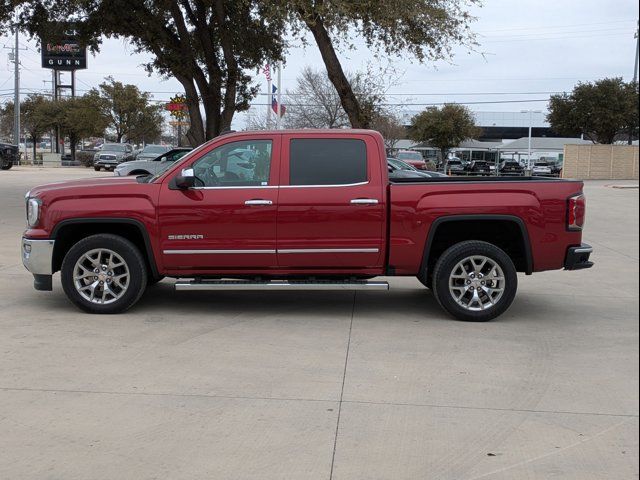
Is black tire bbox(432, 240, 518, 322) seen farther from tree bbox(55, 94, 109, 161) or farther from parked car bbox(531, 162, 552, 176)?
tree bbox(55, 94, 109, 161)

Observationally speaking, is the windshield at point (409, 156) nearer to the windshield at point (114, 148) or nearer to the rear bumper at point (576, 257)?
the windshield at point (114, 148)

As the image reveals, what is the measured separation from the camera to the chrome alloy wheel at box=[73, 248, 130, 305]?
23.8 ft

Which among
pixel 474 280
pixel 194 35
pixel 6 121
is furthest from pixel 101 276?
pixel 6 121

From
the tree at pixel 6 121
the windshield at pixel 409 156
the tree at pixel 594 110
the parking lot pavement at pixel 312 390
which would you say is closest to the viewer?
the parking lot pavement at pixel 312 390

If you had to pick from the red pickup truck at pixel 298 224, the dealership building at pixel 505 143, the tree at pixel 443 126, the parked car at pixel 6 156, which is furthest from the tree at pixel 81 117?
the red pickup truck at pixel 298 224

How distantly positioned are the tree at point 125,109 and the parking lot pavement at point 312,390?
55.9 m

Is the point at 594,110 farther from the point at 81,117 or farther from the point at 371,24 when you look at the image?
the point at 81,117

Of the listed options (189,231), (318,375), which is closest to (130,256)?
(189,231)

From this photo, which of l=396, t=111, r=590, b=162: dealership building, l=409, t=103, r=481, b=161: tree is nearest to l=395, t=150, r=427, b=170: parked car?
l=396, t=111, r=590, b=162: dealership building

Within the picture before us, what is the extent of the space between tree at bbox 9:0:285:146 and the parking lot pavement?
11605 mm

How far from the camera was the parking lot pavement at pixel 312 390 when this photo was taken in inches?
160

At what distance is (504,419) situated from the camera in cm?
471

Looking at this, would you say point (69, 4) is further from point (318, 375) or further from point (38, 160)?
point (38, 160)

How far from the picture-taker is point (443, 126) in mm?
59500
